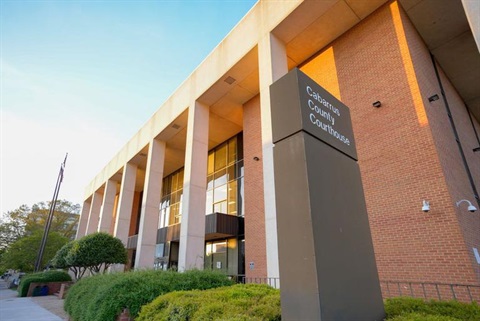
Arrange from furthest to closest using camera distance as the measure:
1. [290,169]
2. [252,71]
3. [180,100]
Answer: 1. [180,100]
2. [252,71]
3. [290,169]

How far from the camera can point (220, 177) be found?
64.7 feet

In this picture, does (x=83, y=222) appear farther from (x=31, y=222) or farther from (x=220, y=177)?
(x=220, y=177)

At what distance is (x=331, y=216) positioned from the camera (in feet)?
11.0

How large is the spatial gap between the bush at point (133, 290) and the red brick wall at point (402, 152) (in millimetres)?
5524

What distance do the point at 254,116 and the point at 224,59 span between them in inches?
136

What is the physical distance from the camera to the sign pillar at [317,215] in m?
2.94

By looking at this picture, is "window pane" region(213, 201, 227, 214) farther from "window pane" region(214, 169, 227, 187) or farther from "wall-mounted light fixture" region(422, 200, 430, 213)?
"wall-mounted light fixture" region(422, 200, 430, 213)

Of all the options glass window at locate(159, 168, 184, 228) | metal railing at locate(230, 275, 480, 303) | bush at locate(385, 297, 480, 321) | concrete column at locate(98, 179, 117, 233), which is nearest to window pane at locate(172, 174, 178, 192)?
glass window at locate(159, 168, 184, 228)

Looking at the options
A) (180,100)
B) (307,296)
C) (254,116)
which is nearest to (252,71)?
(254,116)

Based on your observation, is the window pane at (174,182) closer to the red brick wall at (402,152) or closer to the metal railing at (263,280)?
the metal railing at (263,280)

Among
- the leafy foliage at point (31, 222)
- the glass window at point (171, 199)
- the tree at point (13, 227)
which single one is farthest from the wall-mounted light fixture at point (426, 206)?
the tree at point (13, 227)

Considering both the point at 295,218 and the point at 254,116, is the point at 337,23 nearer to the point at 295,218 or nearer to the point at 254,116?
the point at 254,116

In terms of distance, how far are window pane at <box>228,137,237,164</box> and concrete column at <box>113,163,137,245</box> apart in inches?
357

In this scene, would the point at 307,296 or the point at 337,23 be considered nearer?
the point at 307,296
